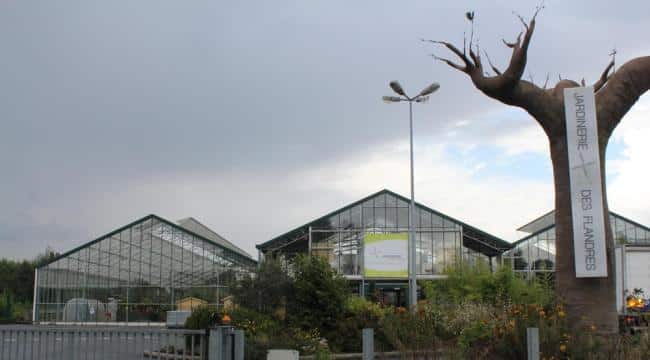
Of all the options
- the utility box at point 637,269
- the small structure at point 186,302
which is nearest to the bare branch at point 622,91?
the utility box at point 637,269

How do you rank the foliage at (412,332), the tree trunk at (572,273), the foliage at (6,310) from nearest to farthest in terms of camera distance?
the foliage at (412,332) → the tree trunk at (572,273) → the foliage at (6,310)

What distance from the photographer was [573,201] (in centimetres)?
1416

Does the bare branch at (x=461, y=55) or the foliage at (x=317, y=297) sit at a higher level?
the bare branch at (x=461, y=55)

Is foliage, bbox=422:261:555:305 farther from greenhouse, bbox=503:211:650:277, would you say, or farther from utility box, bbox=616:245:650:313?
greenhouse, bbox=503:211:650:277

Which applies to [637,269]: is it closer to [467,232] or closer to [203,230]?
[467,232]

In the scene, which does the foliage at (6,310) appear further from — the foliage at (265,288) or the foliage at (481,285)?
the foliage at (481,285)

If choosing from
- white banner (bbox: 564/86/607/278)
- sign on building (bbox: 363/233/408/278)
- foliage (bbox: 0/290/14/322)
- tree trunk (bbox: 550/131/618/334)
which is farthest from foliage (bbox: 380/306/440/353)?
foliage (bbox: 0/290/14/322)

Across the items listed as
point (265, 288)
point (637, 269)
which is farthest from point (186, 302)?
point (637, 269)

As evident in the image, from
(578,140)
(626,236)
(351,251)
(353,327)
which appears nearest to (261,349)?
(353,327)

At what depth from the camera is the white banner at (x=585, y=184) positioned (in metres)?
13.9

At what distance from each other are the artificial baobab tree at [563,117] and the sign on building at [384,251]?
34.3 meters

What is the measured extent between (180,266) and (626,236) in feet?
94.1

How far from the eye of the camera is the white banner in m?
13.9

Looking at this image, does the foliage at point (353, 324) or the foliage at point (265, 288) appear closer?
the foliage at point (353, 324)
